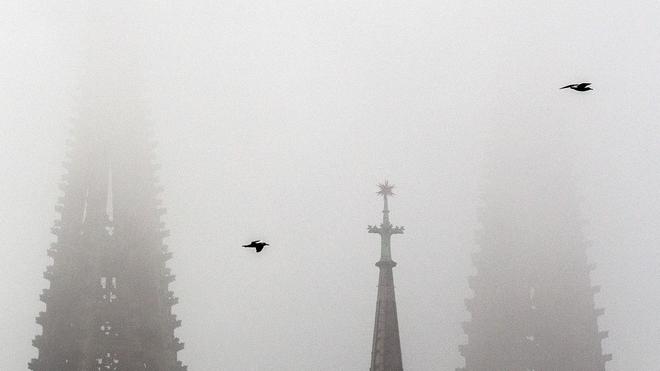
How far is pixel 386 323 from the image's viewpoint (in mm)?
37062

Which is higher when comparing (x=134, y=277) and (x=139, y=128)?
(x=139, y=128)

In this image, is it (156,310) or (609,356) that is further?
(609,356)

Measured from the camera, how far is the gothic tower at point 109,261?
35781 mm

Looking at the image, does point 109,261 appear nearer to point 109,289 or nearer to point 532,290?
point 109,289

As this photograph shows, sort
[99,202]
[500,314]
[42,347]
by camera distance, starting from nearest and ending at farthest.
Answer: [42,347], [99,202], [500,314]

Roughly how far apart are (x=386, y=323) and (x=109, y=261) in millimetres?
11254

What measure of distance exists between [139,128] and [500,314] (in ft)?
60.9

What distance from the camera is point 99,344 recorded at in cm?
3578

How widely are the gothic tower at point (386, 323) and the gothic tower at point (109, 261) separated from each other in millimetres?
7688

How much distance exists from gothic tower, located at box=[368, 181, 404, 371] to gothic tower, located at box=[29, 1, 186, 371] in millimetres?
7688

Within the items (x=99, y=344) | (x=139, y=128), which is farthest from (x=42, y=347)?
(x=139, y=128)

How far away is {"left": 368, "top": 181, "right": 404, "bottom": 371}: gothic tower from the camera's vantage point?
36.6 metres

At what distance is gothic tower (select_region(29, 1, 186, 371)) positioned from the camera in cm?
3578

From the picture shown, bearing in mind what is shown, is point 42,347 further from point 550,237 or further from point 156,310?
point 550,237
